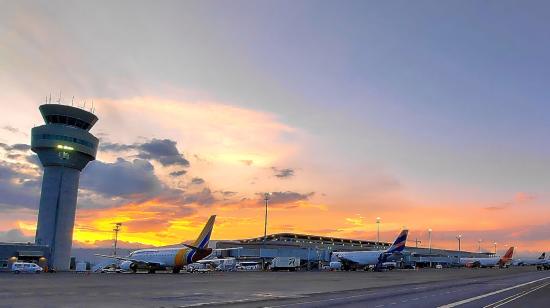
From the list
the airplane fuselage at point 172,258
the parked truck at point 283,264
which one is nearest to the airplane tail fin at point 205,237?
the airplane fuselage at point 172,258

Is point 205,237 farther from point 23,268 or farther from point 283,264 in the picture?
point 283,264

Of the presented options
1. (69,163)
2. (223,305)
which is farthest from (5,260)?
(223,305)

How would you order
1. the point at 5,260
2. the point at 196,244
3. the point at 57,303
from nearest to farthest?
the point at 57,303 < the point at 196,244 < the point at 5,260

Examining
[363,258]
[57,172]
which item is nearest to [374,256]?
[363,258]

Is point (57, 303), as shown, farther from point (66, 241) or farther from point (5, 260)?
point (66, 241)

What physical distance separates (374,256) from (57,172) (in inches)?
3300

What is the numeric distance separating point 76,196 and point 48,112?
22.7 m

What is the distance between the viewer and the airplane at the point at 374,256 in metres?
119

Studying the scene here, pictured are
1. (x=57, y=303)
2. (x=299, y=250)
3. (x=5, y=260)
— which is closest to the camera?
(x=57, y=303)

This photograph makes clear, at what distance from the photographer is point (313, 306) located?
26953 millimetres

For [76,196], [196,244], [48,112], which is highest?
[48,112]

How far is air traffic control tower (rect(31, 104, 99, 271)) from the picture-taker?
120 m

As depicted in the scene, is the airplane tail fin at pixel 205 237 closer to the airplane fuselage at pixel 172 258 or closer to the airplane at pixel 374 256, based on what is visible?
the airplane fuselage at pixel 172 258

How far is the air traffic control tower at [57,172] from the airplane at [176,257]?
38639 millimetres
